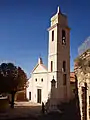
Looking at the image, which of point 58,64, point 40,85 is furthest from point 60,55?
point 40,85

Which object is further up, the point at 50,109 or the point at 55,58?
the point at 55,58

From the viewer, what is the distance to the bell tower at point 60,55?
85.9 feet

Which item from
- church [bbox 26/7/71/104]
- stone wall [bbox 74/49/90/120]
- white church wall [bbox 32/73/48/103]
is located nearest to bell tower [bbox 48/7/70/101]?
church [bbox 26/7/71/104]

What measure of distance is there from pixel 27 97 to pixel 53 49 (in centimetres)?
1205

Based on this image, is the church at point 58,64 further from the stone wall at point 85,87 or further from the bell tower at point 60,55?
the stone wall at point 85,87

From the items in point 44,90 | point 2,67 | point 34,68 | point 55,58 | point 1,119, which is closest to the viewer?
point 1,119

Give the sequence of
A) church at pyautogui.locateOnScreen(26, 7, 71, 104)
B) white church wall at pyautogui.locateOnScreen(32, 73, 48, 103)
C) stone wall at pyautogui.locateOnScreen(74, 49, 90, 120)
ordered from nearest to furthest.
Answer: stone wall at pyautogui.locateOnScreen(74, 49, 90, 120) < church at pyautogui.locateOnScreen(26, 7, 71, 104) < white church wall at pyautogui.locateOnScreen(32, 73, 48, 103)

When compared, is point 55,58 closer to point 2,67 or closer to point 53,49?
point 53,49

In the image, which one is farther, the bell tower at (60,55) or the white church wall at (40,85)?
the white church wall at (40,85)

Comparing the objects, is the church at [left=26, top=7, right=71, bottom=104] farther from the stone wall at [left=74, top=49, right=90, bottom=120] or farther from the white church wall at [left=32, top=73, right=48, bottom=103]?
the stone wall at [left=74, top=49, right=90, bottom=120]

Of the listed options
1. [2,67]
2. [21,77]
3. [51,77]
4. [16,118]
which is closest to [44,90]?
[51,77]

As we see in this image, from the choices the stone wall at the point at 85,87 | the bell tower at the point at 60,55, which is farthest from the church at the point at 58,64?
the stone wall at the point at 85,87

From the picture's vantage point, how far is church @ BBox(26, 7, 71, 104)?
26.1m

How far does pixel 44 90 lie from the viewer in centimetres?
2897
